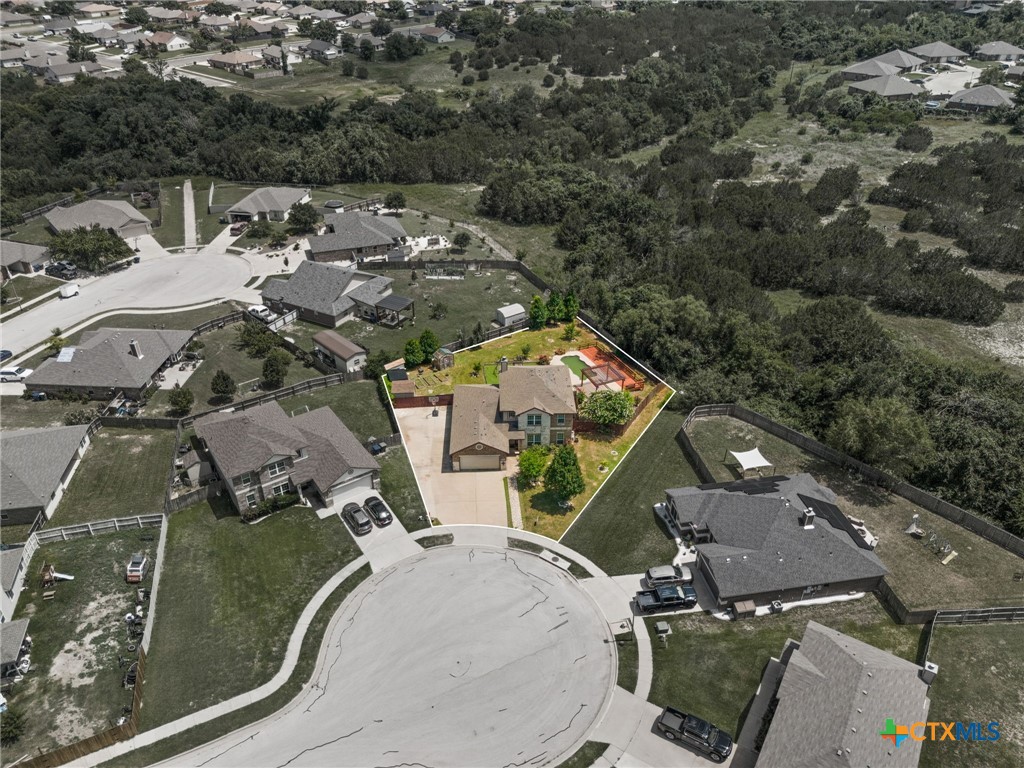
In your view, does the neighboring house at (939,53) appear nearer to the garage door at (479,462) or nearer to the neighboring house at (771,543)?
the neighboring house at (771,543)

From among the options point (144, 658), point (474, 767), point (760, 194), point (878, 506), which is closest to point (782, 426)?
point (878, 506)

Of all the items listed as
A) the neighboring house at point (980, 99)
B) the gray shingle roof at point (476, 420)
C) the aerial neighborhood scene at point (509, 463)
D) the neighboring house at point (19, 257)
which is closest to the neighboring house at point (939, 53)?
the neighboring house at point (980, 99)

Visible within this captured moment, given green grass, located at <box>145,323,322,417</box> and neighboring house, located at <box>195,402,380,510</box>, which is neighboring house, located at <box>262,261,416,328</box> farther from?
neighboring house, located at <box>195,402,380,510</box>

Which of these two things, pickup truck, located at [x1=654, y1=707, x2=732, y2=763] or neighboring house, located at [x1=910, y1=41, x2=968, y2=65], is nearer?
pickup truck, located at [x1=654, y1=707, x2=732, y2=763]

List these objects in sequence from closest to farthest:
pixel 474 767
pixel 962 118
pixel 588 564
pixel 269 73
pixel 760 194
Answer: pixel 474 767 < pixel 588 564 < pixel 760 194 < pixel 962 118 < pixel 269 73

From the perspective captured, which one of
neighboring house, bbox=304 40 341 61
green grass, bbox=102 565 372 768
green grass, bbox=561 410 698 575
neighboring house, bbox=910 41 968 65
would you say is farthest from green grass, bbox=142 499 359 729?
neighboring house, bbox=910 41 968 65

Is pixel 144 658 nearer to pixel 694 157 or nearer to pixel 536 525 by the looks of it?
pixel 536 525
